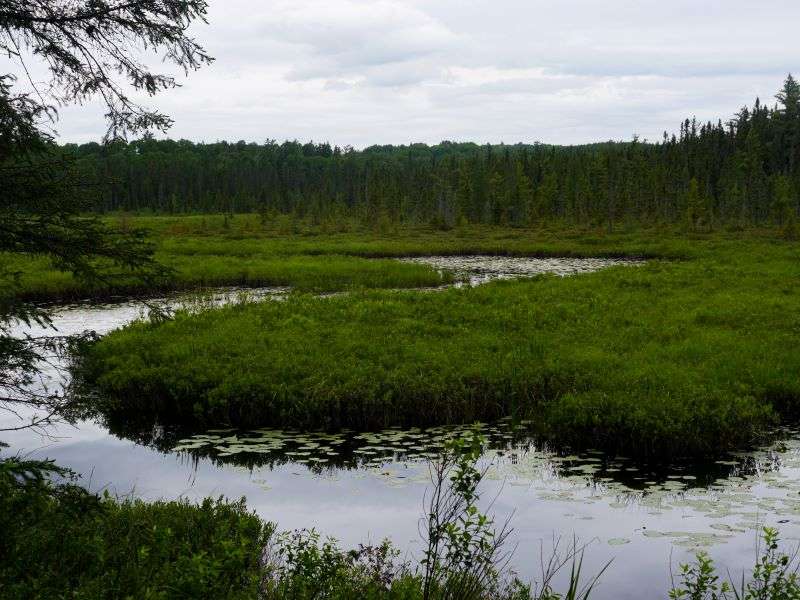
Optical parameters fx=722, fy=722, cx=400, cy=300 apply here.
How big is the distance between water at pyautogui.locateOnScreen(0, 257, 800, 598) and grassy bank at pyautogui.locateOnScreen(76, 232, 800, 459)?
0.73m

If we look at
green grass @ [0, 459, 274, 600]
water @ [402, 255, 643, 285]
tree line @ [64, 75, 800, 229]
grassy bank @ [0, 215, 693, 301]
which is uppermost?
tree line @ [64, 75, 800, 229]

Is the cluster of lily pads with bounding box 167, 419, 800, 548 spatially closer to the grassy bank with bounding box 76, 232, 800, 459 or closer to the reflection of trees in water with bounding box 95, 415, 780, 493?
the reflection of trees in water with bounding box 95, 415, 780, 493

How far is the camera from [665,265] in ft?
130

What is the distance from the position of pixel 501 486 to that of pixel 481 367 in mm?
5720

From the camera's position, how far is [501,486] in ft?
39.3

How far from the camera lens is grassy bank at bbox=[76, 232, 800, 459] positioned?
1478 cm

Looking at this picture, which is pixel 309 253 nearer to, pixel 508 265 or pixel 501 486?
pixel 508 265

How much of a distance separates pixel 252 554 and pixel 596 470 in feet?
21.7

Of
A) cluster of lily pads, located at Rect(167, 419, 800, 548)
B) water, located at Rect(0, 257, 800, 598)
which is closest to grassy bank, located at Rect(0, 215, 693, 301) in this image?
water, located at Rect(0, 257, 800, 598)

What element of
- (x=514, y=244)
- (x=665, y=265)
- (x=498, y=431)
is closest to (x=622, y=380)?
(x=498, y=431)

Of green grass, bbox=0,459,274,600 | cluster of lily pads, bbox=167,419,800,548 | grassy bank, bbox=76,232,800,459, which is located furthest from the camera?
grassy bank, bbox=76,232,800,459

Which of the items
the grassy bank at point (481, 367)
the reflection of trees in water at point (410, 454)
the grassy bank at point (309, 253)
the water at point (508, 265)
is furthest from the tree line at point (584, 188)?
the reflection of trees in water at point (410, 454)

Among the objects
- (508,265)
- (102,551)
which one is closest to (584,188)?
(508,265)

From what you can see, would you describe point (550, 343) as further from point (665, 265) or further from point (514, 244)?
point (514, 244)
